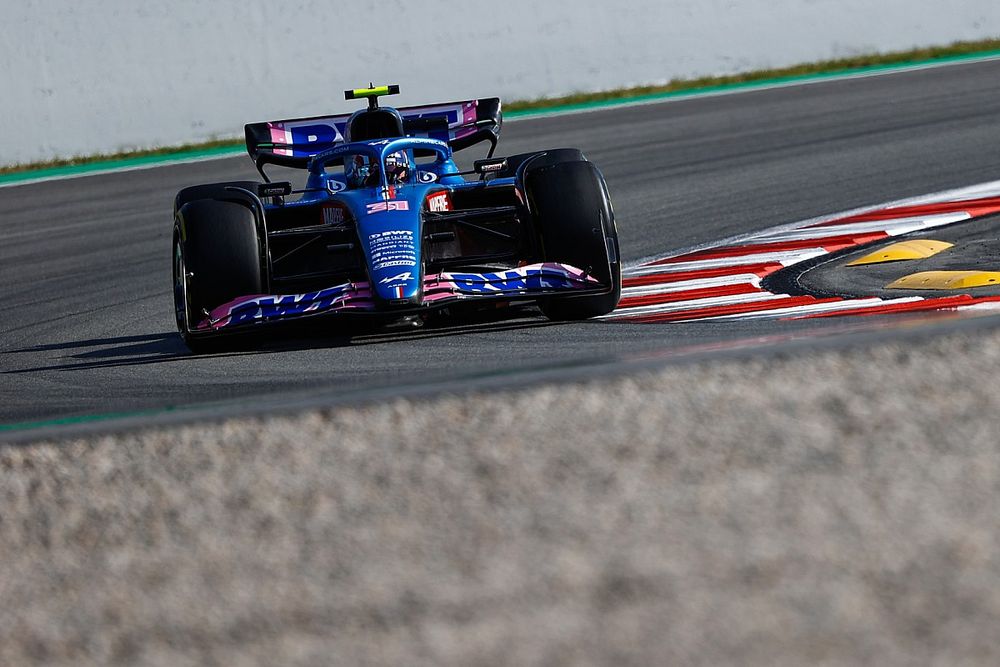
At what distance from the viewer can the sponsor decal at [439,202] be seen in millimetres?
6195

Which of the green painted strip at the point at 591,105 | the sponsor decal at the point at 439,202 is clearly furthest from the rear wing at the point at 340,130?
the green painted strip at the point at 591,105

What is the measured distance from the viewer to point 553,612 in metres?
2.21

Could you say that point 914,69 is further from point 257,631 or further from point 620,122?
point 257,631

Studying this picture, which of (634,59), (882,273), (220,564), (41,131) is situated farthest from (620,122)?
(220,564)

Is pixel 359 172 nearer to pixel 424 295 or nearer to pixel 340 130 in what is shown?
pixel 340 130

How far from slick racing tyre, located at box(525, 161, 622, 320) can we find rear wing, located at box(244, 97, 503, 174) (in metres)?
1.32

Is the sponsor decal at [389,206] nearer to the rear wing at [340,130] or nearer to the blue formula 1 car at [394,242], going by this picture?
the blue formula 1 car at [394,242]

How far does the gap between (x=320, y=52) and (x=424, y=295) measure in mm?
9183

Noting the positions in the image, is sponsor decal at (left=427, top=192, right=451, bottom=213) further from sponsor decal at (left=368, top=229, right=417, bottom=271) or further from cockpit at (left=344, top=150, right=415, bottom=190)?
sponsor decal at (left=368, top=229, right=417, bottom=271)

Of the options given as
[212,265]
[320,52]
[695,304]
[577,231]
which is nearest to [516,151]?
[320,52]

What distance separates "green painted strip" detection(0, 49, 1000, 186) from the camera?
1359cm

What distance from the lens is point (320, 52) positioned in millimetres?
14078

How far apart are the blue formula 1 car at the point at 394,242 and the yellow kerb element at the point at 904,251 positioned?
1451 millimetres

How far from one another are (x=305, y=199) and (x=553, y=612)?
4.52 meters
